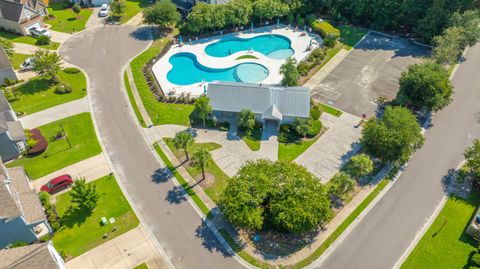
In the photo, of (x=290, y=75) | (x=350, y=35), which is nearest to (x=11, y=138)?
(x=290, y=75)

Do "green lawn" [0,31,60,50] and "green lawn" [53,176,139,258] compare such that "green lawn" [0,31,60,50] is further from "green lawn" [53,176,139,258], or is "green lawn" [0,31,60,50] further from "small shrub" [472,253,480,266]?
"small shrub" [472,253,480,266]

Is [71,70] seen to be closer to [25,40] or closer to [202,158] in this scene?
[25,40]

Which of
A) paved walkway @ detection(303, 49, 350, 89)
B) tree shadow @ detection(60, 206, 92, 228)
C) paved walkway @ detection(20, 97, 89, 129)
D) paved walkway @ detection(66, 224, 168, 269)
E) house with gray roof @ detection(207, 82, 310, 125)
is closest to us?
paved walkway @ detection(66, 224, 168, 269)

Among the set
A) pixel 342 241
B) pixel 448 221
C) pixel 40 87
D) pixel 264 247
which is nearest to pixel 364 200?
pixel 342 241

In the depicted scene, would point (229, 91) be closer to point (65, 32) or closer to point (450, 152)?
point (450, 152)

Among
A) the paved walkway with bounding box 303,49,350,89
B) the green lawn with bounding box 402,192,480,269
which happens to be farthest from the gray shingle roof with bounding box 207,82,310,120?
the green lawn with bounding box 402,192,480,269
